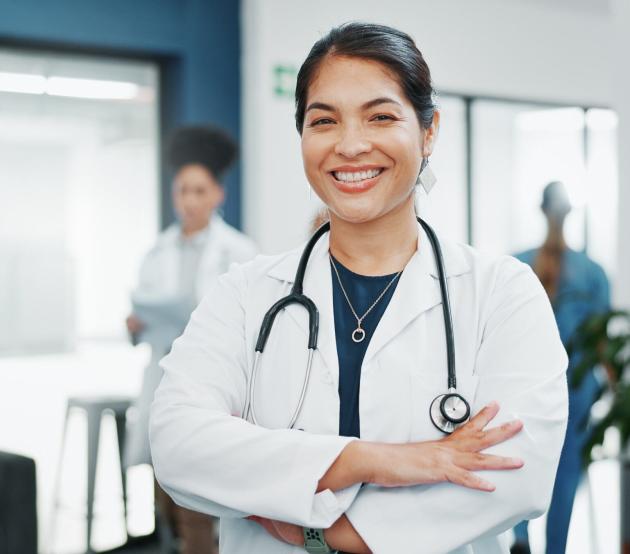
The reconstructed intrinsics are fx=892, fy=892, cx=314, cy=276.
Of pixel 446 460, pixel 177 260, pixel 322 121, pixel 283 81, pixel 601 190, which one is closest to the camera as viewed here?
pixel 446 460

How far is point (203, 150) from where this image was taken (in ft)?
11.5

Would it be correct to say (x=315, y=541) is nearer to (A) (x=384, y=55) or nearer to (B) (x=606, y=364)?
(A) (x=384, y=55)

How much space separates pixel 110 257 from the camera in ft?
13.4

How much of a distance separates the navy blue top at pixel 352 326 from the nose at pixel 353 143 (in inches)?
7.6

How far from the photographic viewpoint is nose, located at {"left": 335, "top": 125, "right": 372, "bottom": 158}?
3.84ft

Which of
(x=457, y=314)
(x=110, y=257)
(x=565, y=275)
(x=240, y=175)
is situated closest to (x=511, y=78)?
(x=240, y=175)

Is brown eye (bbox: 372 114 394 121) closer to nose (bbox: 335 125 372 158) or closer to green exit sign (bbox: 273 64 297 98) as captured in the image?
nose (bbox: 335 125 372 158)

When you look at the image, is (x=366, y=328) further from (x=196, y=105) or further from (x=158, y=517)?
(x=196, y=105)

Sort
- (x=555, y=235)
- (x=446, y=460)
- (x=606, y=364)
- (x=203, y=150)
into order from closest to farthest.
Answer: (x=446, y=460) < (x=606, y=364) < (x=555, y=235) < (x=203, y=150)

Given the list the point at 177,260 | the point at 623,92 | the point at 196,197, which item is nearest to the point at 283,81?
the point at 196,197

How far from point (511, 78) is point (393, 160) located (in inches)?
168

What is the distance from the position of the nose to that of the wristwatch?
0.49 metres

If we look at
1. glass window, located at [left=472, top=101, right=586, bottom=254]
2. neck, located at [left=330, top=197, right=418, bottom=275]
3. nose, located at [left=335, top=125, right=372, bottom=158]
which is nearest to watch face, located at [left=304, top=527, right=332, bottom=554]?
neck, located at [left=330, top=197, right=418, bottom=275]

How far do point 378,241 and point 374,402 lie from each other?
237 mm
